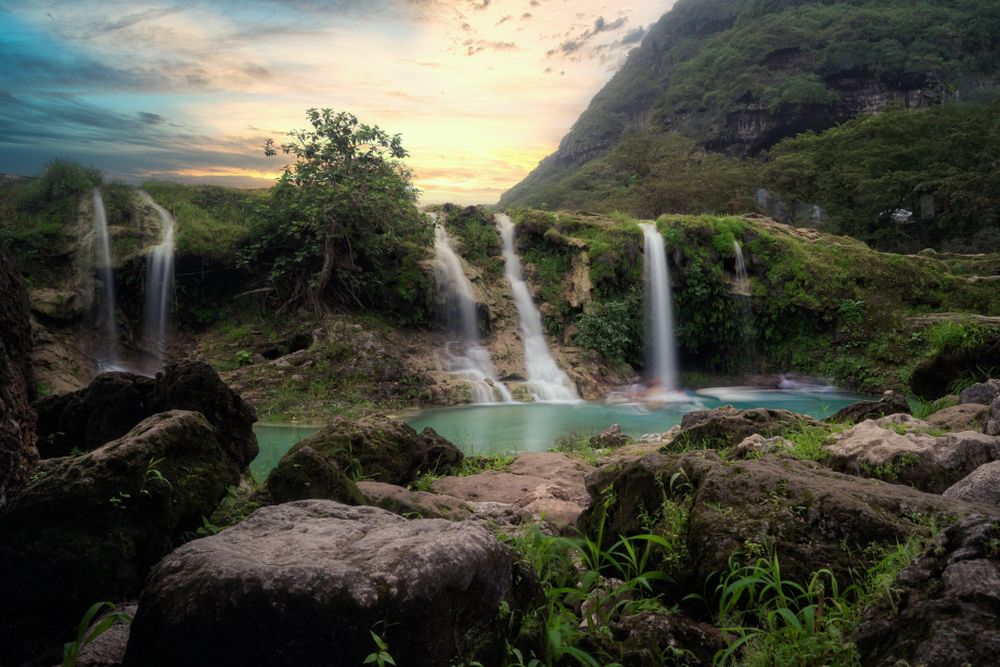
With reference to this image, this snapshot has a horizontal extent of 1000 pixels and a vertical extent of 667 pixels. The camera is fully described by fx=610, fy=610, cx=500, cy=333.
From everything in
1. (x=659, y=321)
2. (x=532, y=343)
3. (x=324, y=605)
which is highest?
(x=324, y=605)

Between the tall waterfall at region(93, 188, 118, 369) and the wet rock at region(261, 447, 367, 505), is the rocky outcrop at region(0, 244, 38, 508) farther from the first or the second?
the tall waterfall at region(93, 188, 118, 369)

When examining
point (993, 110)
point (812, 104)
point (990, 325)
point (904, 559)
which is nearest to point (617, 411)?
point (990, 325)

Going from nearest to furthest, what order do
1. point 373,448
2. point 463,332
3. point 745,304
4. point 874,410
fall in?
1. point 373,448
2. point 874,410
3. point 463,332
4. point 745,304

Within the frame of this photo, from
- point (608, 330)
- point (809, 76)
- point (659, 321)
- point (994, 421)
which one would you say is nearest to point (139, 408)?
point (994, 421)

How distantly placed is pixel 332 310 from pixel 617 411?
7719 mm

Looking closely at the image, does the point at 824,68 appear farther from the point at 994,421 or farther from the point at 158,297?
the point at 994,421

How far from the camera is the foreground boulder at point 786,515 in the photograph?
2.88m

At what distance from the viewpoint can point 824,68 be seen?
5797 cm

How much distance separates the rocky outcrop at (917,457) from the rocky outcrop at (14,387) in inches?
212

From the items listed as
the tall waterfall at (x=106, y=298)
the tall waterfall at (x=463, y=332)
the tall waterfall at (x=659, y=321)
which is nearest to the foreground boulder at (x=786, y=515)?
the tall waterfall at (x=463, y=332)

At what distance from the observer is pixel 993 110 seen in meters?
33.0

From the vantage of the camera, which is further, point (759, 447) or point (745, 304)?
point (745, 304)

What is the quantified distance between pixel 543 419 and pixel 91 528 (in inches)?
392

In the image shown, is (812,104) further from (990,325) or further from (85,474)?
(85,474)
